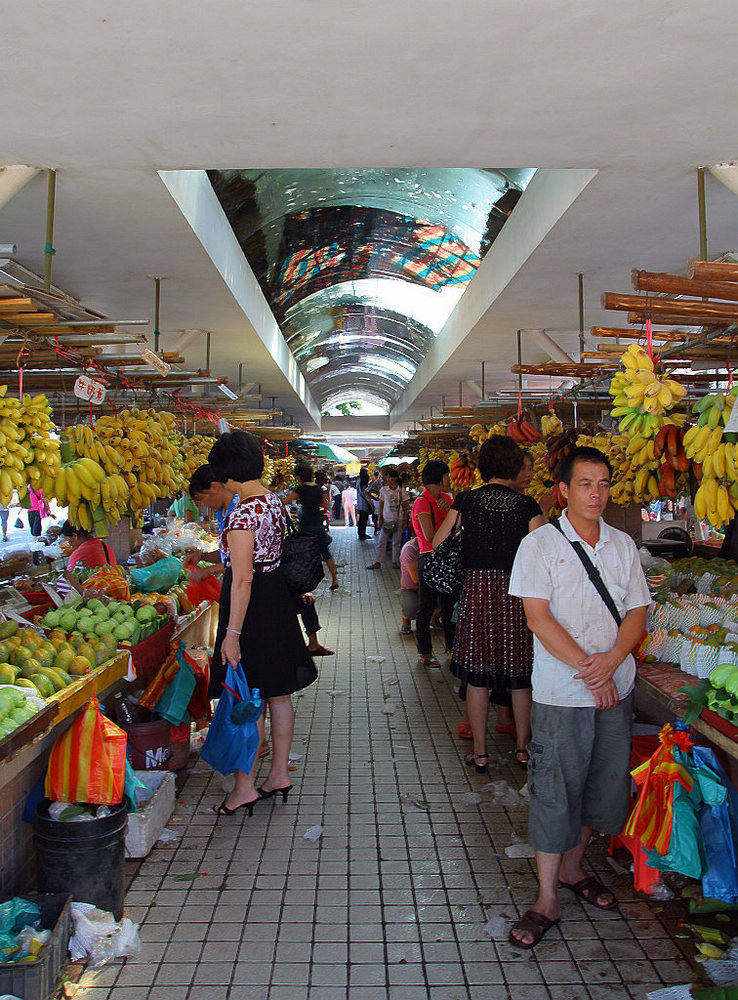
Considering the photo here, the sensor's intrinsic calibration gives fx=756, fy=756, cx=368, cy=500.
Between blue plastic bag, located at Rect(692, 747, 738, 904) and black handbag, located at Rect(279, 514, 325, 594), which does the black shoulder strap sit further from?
black handbag, located at Rect(279, 514, 325, 594)

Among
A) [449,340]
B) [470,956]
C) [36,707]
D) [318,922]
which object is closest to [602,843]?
[470,956]

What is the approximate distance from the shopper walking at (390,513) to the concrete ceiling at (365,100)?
905 cm

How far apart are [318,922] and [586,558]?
1.86 metres

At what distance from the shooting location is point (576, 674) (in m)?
2.94

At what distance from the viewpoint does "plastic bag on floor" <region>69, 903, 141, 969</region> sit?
9.46 feet

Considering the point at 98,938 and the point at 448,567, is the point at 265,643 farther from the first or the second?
the point at 98,938

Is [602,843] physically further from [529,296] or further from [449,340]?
[449,340]

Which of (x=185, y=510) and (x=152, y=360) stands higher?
(x=152, y=360)

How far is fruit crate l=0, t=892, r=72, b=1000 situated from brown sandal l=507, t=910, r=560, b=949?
5.54 ft

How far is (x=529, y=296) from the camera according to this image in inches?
249

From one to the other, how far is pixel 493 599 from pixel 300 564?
1163 mm

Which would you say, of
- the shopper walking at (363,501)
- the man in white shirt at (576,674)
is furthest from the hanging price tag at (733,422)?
the shopper walking at (363,501)

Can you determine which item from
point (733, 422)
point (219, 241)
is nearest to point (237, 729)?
point (733, 422)

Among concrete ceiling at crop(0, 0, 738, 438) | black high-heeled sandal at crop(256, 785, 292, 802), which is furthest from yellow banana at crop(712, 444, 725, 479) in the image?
black high-heeled sandal at crop(256, 785, 292, 802)
